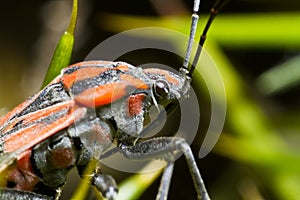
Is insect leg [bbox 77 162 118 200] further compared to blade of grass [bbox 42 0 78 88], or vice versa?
blade of grass [bbox 42 0 78 88]

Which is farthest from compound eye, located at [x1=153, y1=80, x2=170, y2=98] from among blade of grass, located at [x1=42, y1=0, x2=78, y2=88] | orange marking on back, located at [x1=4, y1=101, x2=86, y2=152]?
blade of grass, located at [x1=42, y1=0, x2=78, y2=88]

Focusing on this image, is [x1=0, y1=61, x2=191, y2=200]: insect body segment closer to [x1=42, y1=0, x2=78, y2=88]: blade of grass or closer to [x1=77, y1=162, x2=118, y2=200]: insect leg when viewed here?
[x1=77, y1=162, x2=118, y2=200]: insect leg

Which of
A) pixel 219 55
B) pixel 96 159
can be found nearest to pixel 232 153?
pixel 219 55

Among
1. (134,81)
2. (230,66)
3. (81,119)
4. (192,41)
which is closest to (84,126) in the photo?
(81,119)

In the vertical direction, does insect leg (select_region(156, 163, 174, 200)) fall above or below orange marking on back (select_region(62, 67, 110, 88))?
below

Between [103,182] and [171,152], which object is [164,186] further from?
[103,182]

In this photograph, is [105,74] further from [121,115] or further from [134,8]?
[134,8]

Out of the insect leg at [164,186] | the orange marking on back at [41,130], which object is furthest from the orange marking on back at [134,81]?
the insect leg at [164,186]

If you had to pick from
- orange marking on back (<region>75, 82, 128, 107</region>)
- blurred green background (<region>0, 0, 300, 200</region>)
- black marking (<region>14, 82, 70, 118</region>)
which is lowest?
blurred green background (<region>0, 0, 300, 200</region>)
